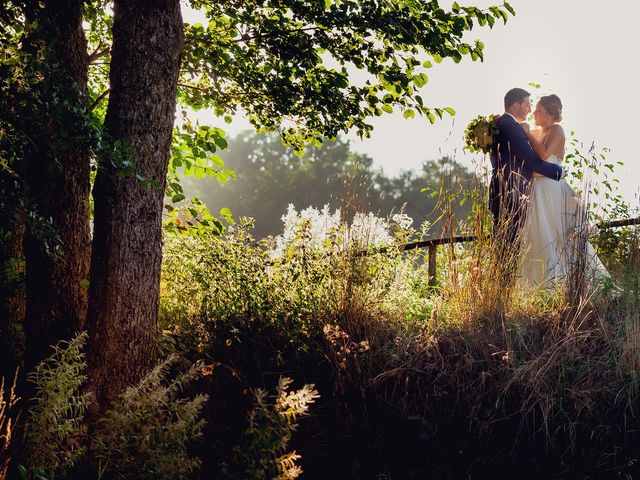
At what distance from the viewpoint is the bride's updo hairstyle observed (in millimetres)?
8617

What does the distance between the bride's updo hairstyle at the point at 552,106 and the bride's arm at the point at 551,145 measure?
229mm

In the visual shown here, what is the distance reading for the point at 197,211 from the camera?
7531mm

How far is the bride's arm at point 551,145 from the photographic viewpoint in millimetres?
8383

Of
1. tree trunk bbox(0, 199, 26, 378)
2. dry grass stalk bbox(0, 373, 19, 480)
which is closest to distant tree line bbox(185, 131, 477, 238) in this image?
tree trunk bbox(0, 199, 26, 378)

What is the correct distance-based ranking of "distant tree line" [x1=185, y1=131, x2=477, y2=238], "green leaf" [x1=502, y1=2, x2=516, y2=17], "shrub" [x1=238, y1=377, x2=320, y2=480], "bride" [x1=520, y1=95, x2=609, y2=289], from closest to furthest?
"shrub" [x1=238, y1=377, x2=320, y2=480], "green leaf" [x1=502, y1=2, x2=516, y2=17], "bride" [x1=520, y1=95, x2=609, y2=289], "distant tree line" [x1=185, y1=131, x2=477, y2=238]

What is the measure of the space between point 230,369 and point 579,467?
2.58m

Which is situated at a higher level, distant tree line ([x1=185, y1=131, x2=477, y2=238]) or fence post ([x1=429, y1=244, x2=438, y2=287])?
distant tree line ([x1=185, y1=131, x2=477, y2=238])

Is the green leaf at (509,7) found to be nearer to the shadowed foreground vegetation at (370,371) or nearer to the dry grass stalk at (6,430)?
the shadowed foreground vegetation at (370,371)

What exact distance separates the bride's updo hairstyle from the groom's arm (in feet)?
1.84

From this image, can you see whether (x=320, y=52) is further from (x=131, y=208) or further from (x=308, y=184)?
(x=308, y=184)

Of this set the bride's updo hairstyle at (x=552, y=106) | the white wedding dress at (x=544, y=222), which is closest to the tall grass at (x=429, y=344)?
the white wedding dress at (x=544, y=222)

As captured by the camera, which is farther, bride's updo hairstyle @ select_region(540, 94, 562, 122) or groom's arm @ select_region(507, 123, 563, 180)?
bride's updo hairstyle @ select_region(540, 94, 562, 122)

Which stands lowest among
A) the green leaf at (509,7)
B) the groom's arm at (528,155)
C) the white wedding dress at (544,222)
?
the white wedding dress at (544,222)

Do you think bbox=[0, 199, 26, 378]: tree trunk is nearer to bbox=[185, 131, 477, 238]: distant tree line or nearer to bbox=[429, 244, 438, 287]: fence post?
bbox=[429, 244, 438, 287]: fence post
